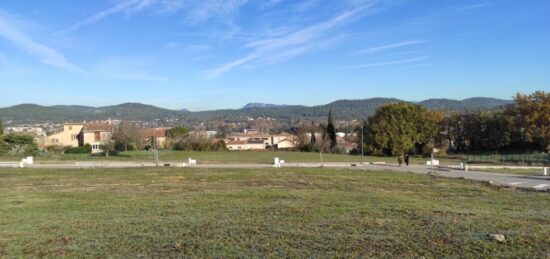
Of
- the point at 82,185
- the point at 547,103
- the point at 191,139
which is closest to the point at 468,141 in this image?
the point at 547,103

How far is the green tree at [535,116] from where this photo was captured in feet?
175

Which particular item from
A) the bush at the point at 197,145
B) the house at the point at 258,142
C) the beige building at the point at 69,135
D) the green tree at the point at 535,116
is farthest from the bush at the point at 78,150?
the green tree at the point at 535,116

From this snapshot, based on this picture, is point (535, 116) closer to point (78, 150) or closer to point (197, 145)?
point (197, 145)

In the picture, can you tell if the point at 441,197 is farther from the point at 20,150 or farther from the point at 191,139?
the point at 191,139

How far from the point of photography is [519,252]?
22.0 ft

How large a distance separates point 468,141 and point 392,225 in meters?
72.4

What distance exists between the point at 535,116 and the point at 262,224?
54507mm

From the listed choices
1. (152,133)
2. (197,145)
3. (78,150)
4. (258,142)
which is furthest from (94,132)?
(258,142)

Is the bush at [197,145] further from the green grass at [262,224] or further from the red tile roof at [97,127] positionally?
the green grass at [262,224]

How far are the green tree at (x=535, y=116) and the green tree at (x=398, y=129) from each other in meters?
13.6

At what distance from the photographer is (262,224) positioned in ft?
28.8

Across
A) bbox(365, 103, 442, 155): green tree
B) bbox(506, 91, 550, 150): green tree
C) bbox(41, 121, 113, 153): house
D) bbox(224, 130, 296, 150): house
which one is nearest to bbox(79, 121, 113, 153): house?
bbox(41, 121, 113, 153): house

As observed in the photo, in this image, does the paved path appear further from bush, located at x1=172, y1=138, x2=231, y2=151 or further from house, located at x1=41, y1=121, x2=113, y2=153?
house, located at x1=41, y1=121, x2=113, y2=153

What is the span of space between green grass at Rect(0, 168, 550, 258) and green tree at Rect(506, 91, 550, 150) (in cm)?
4490
